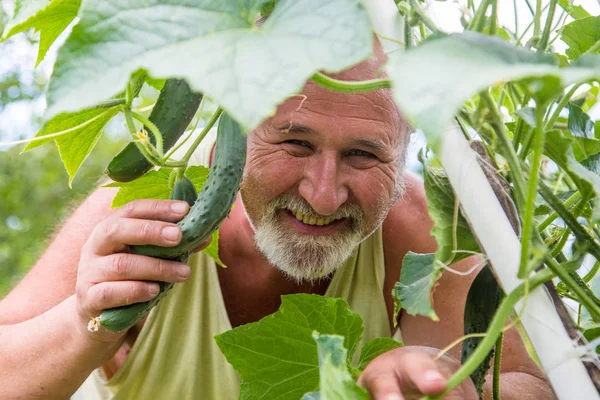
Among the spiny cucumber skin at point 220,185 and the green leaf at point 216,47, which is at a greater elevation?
the green leaf at point 216,47

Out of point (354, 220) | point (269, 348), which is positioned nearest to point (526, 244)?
point (269, 348)

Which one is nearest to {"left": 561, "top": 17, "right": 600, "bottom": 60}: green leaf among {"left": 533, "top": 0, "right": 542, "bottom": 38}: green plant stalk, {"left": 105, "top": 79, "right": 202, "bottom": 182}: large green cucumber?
{"left": 533, "top": 0, "right": 542, "bottom": 38}: green plant stalk

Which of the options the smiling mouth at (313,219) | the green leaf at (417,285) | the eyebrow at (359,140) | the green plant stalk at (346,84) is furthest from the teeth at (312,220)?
the green plant stalk at (346,84)

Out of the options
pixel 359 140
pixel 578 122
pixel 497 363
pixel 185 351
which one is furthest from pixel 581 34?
pixel 185 351

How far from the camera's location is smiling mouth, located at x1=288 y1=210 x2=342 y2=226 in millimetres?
1257

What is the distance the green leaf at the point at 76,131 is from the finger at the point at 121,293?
164 millimetres

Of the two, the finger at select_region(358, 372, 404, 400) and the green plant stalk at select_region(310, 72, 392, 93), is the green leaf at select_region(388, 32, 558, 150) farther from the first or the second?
the finger at select_region(358, 372, 404, 400)

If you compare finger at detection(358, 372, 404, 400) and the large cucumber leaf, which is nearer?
the large cucumber leaf

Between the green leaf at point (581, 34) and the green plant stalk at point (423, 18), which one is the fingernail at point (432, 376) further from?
the green leaf at point (581, 34)

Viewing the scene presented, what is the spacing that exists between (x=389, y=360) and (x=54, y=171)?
9.04 m

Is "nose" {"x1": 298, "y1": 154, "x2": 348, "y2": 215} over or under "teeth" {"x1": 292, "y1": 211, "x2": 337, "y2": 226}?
over

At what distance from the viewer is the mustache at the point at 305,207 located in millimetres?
1228

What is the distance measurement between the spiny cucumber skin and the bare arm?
1.1 inches

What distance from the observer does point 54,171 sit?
9.09 metres
